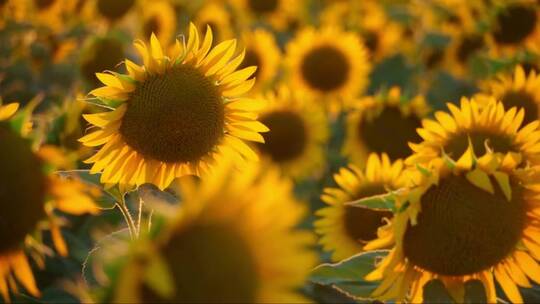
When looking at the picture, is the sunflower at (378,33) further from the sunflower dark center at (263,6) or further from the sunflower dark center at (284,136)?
the sunflower dark center at (284,136)

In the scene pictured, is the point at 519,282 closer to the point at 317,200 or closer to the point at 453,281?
the point at 453,281

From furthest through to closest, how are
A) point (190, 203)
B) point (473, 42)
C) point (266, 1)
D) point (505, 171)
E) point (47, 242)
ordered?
point (266, 1) < point (473, 42) < point (47, 242) < point (505, 171) < point (190, 203)

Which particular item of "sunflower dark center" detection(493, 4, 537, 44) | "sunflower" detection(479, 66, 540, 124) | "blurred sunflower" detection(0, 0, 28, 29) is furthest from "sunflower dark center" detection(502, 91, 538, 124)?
"blurred sunflower" detection(0, 0, 28, 29)

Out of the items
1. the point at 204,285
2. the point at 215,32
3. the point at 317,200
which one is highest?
the point at 215,32

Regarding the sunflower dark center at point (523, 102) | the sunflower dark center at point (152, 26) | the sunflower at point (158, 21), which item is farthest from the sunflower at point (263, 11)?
the sunflower dark center at point (523, 102)

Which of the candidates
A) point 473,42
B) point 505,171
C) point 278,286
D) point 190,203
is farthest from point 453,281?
point 473,42

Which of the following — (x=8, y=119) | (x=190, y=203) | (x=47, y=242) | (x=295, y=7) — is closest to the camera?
(x=190, y=203)

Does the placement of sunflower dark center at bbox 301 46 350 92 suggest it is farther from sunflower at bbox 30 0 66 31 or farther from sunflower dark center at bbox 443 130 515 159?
sunflower dark center at bbox 443 130 515 159
